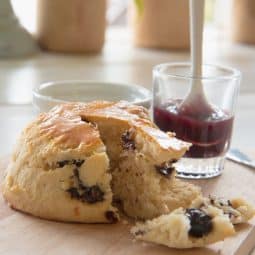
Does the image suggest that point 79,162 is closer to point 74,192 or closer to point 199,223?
point 74,192

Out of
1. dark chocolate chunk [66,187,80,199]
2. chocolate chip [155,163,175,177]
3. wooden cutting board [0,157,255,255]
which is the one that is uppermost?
chocolate chip [155,163,175,177]

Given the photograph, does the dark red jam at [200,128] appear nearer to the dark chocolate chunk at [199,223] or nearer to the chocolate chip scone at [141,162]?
the chocolate chip scone at [141,162]

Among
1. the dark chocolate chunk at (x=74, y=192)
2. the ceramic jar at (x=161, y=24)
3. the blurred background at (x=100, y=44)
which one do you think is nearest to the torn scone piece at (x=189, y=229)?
the dark chocolate chunk at (x=74, y=192)

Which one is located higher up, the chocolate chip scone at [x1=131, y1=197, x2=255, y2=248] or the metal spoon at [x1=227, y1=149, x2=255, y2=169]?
the chocolate chip scone at [x1=131, y1=197, x2=255, y2=248]

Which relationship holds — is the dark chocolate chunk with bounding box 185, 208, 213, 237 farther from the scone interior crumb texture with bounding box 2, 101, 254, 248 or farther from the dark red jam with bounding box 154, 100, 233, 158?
the dark red jam with bounding box 154, 100, 233, 158

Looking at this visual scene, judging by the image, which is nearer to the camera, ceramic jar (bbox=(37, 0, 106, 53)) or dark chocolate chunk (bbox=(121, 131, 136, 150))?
dark chocolate chunk (bbox=(121, 131, 136, 150))

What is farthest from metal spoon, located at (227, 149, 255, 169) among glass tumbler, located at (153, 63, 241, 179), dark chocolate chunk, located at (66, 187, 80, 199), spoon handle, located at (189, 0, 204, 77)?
dark chocolate chunk, located at (66, 187, 80, 199)

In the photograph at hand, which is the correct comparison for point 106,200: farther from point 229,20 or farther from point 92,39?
point 229,20
